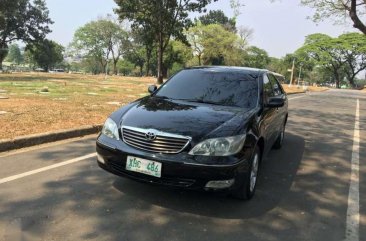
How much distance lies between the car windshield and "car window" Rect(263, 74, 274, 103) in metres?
0.18

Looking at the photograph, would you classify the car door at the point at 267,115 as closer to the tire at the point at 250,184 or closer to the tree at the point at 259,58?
the tire at the point at 250,184

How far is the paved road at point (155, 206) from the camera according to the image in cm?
353

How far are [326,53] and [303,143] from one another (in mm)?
75195

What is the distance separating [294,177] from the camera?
18.2 ft

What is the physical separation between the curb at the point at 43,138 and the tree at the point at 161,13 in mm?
18783

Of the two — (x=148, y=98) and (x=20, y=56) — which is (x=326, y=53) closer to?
(x=148, y=98)

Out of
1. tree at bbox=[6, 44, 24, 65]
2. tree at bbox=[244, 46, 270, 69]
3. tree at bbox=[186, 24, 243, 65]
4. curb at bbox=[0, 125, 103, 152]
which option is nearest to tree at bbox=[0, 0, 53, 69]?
tree at bbox=[186, 24, 243, 65]

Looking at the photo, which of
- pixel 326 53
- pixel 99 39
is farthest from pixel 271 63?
pixel 99 39

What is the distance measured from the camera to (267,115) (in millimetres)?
5293

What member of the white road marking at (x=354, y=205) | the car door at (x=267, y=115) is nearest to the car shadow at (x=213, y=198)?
the car door at (x=267, y=115)

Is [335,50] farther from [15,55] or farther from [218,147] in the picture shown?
[15,55]

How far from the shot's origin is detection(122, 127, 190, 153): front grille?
388 cm

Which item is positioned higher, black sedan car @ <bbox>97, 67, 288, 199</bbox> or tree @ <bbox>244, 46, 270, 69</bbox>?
tree @ <bbox>244, 46, 270, 69</bbox>

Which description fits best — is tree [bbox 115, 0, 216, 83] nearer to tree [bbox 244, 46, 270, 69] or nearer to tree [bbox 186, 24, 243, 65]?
tree [bbox 186, 24, 243, 65]
